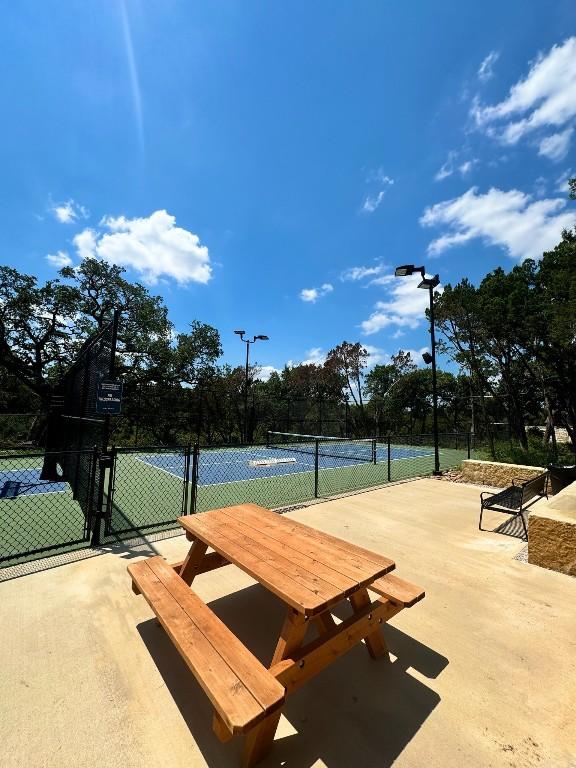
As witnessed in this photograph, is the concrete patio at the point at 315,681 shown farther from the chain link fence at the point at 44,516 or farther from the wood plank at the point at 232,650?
the chain link fence at the point at 44,516

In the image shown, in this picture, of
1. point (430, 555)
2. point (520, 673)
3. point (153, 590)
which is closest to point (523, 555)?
point (430, 555)

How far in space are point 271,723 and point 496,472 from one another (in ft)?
27.9

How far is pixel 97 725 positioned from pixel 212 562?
147 cm

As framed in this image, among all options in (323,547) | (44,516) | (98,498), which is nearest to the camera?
(323,547)

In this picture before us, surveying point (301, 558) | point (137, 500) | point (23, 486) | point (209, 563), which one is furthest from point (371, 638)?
point (23, 486)

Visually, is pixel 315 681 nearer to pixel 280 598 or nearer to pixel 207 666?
pixel 280 598

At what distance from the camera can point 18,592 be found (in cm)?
318

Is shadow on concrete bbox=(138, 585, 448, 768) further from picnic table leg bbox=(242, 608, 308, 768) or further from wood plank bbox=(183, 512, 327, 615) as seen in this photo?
wood plank bbox=(183, 512, 327, 615)

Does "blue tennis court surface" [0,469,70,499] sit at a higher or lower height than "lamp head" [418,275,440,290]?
lower

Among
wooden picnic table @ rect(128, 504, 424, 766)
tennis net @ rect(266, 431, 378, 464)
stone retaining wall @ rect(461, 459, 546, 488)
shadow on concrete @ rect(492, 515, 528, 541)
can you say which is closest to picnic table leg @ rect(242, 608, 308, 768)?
wooden picnic table @ rect(128, 504, 424, 766)

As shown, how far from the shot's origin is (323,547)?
8.34 ft

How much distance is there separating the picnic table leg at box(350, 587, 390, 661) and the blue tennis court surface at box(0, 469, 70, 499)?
6.77 metres

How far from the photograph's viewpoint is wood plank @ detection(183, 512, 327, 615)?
1.78m

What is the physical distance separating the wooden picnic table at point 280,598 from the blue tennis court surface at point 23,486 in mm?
5820
